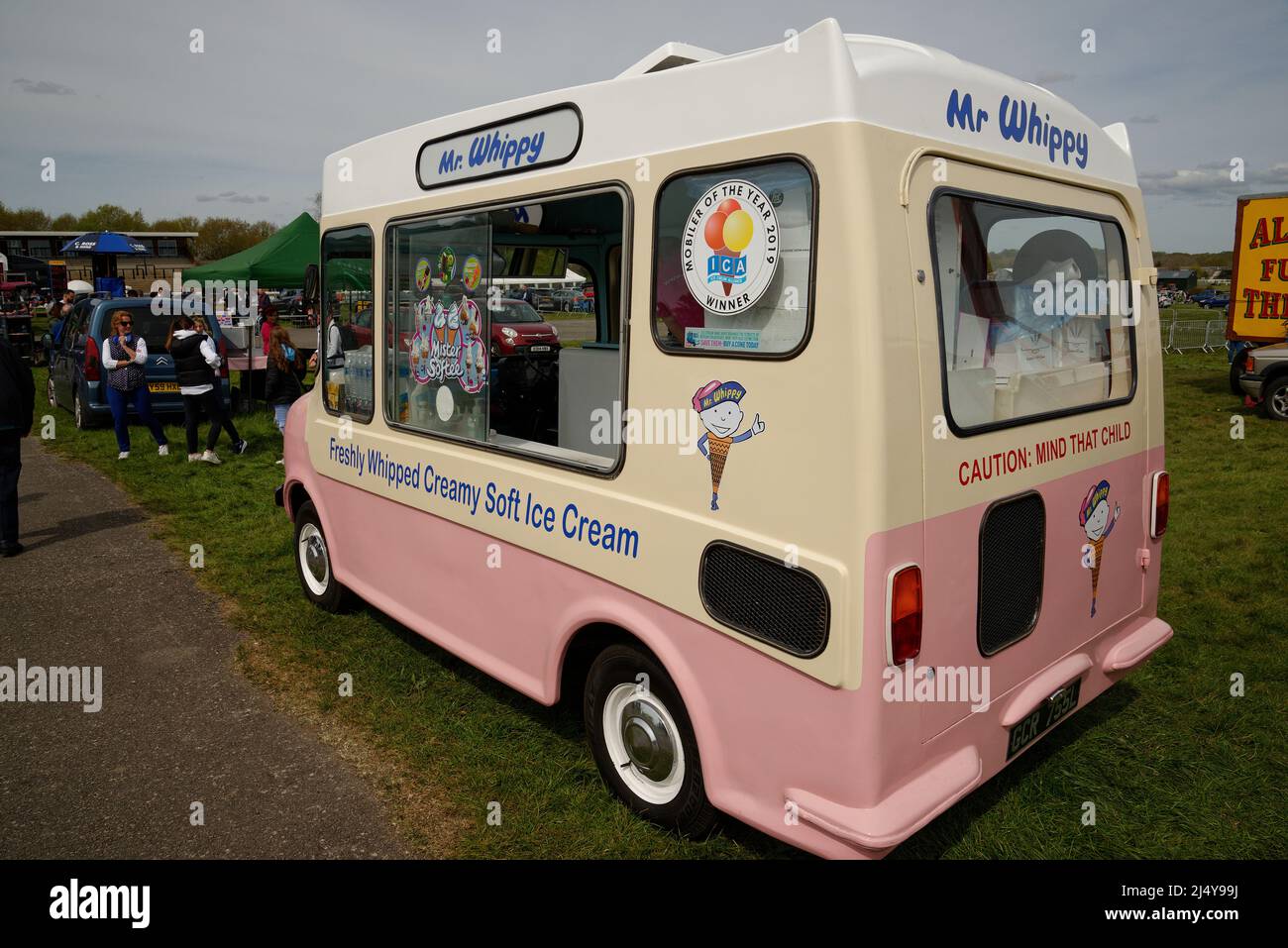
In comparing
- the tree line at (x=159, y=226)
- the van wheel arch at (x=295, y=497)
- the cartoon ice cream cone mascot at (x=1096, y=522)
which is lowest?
the van wheel arch at (x=295, y=497)

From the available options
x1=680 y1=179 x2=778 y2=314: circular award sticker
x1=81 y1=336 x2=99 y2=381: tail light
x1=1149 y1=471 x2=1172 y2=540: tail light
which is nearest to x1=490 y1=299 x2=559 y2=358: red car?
x1=680 y1=179 x2=778 y2=314: circular award sticker

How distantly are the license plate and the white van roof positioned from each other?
1972 millimetres

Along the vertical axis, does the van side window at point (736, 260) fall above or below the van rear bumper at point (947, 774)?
above

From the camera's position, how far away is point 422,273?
4.35 m

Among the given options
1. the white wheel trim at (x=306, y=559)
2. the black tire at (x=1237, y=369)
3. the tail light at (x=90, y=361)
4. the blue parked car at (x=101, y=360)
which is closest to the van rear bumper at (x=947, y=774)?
the white wheel trim at (x=306, y=559)

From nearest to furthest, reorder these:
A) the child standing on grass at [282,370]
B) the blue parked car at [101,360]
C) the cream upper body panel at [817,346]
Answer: the cream upper body panel at [817,346] < the child standing on grass at [282,370] < the blue parked car at [101,360]

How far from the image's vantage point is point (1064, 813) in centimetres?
350

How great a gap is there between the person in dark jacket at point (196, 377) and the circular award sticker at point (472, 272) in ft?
23.2

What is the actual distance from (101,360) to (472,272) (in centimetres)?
964

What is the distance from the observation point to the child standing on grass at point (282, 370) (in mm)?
10914

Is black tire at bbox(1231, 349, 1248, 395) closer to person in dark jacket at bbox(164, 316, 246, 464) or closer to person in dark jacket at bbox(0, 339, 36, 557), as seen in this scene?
person in dark jacket at bbox(164, 316, 246, 464)

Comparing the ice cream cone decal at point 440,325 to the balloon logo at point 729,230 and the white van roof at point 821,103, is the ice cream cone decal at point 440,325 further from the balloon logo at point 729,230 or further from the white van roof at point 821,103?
the balloon logo at point 729,230

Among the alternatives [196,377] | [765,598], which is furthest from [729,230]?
[196,377]
